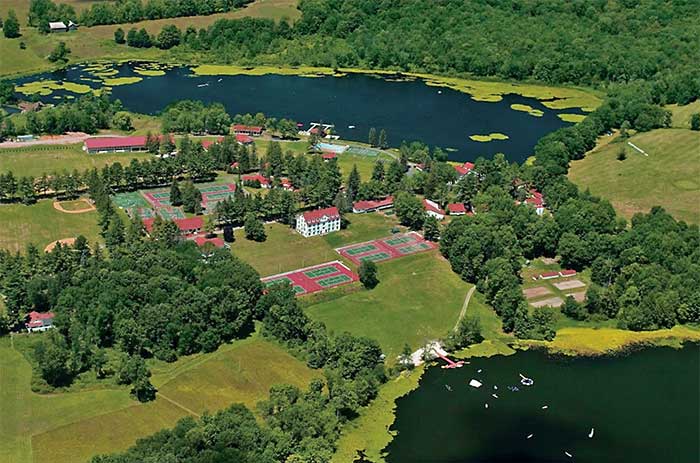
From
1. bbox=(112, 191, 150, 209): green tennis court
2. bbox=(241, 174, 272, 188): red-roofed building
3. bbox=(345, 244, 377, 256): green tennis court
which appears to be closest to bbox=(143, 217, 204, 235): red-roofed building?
bbox=(112, 191, 150, 209): green tennis court

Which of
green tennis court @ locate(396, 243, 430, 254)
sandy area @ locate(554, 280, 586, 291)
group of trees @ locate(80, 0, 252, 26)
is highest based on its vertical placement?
group of trees @ locate(80, 0, 252, 26)

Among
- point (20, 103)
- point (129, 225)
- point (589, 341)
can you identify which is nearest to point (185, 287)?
point (129, 225)

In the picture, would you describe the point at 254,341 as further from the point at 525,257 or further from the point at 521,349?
the point at 525,257

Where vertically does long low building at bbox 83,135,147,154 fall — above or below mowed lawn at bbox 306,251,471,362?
above

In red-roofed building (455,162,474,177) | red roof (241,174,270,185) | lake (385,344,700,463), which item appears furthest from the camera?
red-roofed building (455,162,474,177)

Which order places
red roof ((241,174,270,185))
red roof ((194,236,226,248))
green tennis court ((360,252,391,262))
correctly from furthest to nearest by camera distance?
red roof ((241,174,270,185)) → green tennis court ((360,252,391,262)) → red roof ((194,236,226,248))

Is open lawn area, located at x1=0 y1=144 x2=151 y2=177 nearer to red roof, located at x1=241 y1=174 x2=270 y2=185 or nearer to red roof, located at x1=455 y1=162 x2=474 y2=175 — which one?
red roof, located at x1=241 y1=174 x2=270 y2=185

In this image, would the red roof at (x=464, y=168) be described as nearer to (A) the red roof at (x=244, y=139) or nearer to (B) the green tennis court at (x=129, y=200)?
(A) the red roof at (x=244, y=139)
